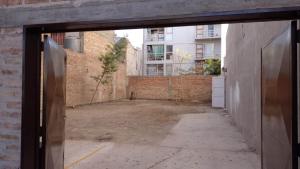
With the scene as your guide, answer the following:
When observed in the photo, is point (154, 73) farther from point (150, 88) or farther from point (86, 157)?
point (86, 157)

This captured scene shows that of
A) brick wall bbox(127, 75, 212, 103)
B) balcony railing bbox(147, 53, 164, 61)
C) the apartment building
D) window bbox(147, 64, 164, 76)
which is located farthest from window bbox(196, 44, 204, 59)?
brick wall bbox(127, 75, 212, 103)

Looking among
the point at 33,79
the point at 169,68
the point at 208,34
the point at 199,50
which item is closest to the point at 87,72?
the point at 33,79

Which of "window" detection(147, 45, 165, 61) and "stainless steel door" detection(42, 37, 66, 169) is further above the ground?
"window" detection(147, 45, 165, 61)

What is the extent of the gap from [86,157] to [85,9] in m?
3.42

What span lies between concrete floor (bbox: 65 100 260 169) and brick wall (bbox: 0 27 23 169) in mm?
1734

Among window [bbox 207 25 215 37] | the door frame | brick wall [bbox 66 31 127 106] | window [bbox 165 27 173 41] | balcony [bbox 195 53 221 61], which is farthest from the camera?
window [bbox 165 27 173 41]

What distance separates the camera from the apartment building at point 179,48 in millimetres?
31875

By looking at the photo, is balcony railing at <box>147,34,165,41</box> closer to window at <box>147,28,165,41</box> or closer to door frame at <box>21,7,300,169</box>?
window at <box>147,28,165,41</box>

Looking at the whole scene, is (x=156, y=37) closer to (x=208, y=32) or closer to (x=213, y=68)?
(x=208, y=32)

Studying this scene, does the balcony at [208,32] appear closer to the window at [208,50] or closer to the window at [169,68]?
the window at [208,50]

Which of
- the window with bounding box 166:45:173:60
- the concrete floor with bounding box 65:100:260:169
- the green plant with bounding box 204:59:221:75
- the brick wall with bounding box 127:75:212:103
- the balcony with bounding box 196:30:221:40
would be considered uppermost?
the balcony with bounding box 196:30:221:40

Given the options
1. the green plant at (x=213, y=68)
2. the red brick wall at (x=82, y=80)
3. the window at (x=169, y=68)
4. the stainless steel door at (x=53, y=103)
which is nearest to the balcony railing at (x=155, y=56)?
the window at (x=169, y=68)

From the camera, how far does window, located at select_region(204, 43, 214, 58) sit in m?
32.0

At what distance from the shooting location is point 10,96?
3158 millimetres
